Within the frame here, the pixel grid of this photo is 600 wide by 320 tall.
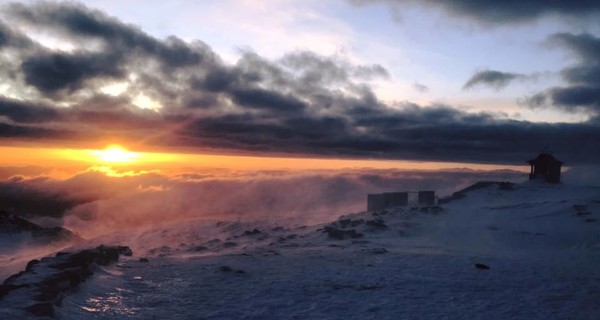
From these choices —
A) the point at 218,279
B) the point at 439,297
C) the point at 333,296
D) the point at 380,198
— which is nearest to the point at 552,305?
the point at 439,297

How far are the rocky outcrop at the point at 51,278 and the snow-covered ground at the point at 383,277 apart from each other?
64 cm

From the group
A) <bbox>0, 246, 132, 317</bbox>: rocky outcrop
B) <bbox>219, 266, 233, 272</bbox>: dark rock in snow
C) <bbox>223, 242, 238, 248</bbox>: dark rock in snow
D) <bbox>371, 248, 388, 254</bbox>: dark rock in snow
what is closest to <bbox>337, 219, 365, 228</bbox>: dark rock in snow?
<bbox>223, 242, 238, 248</bbox>: dark rock in snow

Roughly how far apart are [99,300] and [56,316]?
348 cm

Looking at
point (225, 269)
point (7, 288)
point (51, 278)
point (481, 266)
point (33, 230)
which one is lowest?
point (33, 230)

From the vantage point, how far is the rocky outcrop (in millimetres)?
18703

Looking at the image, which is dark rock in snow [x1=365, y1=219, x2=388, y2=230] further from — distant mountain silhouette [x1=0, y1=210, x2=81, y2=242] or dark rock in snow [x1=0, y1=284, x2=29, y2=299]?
distant mountain silhouette [x1=0, y1=210, x2=81, y2=242]

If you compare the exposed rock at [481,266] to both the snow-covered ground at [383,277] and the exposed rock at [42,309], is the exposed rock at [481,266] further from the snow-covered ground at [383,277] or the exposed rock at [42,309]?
the exposed rock at [42,309]

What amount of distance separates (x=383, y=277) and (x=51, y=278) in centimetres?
1720

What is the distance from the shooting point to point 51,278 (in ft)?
75.4

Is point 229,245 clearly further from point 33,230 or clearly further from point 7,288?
point 33,230

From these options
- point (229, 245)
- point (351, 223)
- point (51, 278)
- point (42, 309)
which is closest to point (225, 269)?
point (51, 278)

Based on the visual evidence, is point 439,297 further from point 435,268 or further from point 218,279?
point 218,279

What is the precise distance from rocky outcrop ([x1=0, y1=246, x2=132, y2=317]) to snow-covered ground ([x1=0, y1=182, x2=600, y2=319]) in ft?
2.11

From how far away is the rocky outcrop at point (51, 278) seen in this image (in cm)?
1870
